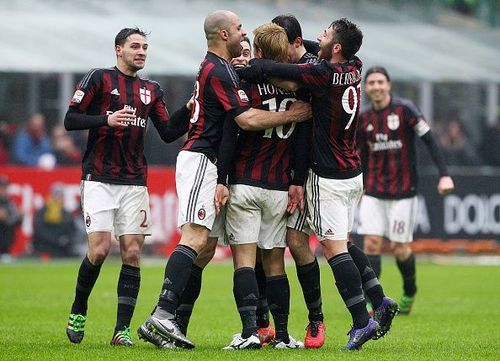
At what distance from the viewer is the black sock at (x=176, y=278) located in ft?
31.3

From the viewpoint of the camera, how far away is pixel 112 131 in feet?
34.4

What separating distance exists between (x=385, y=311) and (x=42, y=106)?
51.7ft

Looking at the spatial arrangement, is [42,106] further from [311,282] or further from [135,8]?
[311,282]

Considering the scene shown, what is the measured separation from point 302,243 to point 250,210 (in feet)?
1.82

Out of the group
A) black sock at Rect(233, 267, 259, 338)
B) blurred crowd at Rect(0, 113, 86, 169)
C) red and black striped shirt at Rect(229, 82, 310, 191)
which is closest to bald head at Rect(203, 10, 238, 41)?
red and black striped shirt at Rect(229, 82, 310, 191)

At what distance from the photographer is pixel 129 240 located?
10.4m

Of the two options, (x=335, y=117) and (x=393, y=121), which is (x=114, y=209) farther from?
(x=393, y=121)

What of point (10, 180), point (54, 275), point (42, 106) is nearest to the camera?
point (54, 275)

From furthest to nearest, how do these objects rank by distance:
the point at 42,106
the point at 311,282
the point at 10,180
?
1. the point at 42,106
2. the point at 10,180
3. the point at 311,282

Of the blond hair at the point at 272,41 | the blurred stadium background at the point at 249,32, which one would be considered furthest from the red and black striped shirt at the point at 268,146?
the blurred stadium background at the point at 249,32

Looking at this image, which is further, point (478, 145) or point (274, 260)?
point (478, 145)

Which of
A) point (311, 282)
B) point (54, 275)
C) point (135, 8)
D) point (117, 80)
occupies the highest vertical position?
point (135, 8)

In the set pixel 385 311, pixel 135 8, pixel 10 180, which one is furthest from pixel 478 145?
pixel 385 311

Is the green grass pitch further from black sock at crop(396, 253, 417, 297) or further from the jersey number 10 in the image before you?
the jersey number 10
